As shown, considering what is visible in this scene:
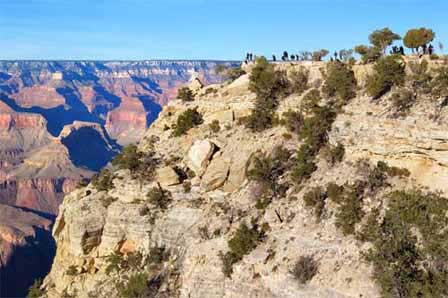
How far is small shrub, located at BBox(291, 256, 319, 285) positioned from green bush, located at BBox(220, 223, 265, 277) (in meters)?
4.41

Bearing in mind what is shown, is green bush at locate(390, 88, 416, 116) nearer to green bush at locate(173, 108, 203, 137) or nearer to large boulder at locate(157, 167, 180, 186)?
large boulder at locate(157, 167, 180, 186)

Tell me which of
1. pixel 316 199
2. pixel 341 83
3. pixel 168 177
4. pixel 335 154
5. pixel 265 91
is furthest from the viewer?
pixel 265 91

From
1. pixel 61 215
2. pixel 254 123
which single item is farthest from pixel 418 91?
pixel 61 215

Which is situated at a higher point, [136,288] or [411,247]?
[411,247]

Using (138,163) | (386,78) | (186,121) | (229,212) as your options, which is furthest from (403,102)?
(138,163)

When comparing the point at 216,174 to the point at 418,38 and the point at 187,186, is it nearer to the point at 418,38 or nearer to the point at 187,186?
the point at 187,186

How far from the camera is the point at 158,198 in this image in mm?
47375

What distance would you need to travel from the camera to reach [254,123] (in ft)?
164

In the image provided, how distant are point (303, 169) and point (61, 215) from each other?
82.9 ft

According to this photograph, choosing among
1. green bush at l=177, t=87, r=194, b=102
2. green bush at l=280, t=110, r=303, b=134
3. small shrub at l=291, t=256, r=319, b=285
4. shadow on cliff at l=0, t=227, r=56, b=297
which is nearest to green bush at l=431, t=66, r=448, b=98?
green bush at l=280, t=110, r=303, b=134

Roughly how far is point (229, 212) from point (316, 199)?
7.56m

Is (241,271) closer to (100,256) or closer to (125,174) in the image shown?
(100,256)

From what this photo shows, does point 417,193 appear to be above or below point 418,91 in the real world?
below

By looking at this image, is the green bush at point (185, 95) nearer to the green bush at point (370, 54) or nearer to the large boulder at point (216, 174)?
the large boulder at point (216, 174)
